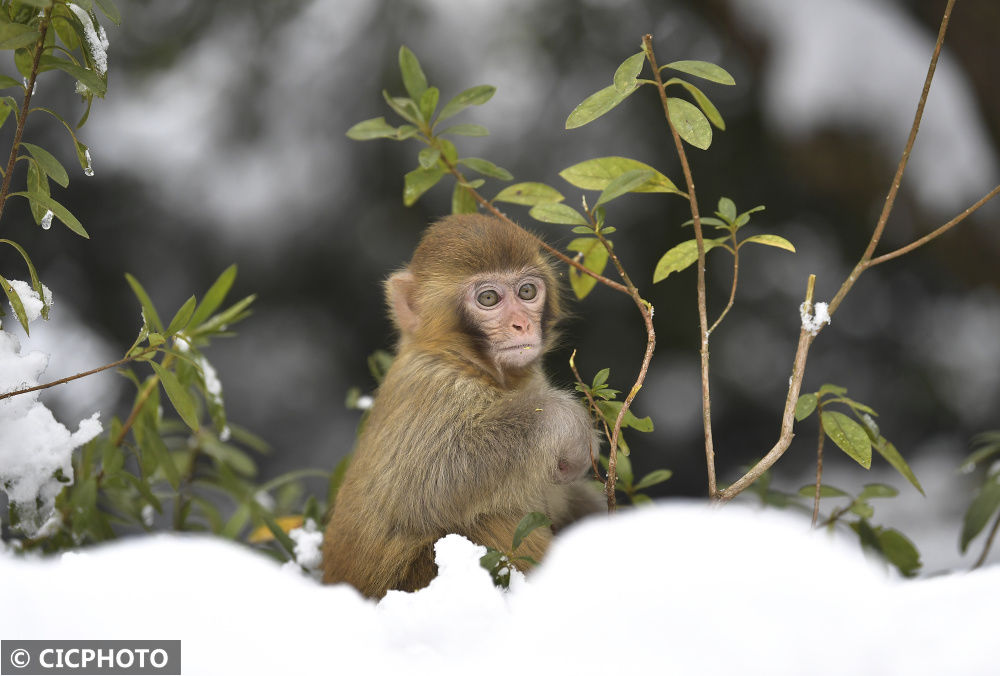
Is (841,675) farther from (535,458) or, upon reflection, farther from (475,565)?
(535,458)

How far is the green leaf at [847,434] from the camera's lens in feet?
8.04

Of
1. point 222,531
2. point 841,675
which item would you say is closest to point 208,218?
point 222,531

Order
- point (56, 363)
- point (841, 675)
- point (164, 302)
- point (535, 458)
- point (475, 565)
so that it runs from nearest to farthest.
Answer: point (841, 675) < point (475, 565) < point (535, 458) < point (56, 363) < point (164, 302)

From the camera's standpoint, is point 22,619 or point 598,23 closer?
point 22,619

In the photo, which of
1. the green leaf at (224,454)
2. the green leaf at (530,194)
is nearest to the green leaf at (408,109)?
the green leaf at (530,194)

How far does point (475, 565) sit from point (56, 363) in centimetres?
323

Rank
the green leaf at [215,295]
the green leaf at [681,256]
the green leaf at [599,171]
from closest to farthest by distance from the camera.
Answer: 1. the green leaf at [681,256]
2. the green leaf at [599,171]
3. the green leaf at [215,295]

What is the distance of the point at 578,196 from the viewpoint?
4.98 metres

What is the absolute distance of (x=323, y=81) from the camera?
5.14m

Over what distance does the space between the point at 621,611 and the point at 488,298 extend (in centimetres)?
151

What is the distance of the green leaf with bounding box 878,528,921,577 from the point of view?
319 cm

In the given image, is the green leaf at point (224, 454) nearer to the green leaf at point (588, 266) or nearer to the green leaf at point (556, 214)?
the green leaf at point (588, 266)

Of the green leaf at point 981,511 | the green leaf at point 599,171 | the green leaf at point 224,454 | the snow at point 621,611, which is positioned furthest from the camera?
the green leaf at point 224,454

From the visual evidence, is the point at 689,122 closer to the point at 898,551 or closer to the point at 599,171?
the point at 599,171
